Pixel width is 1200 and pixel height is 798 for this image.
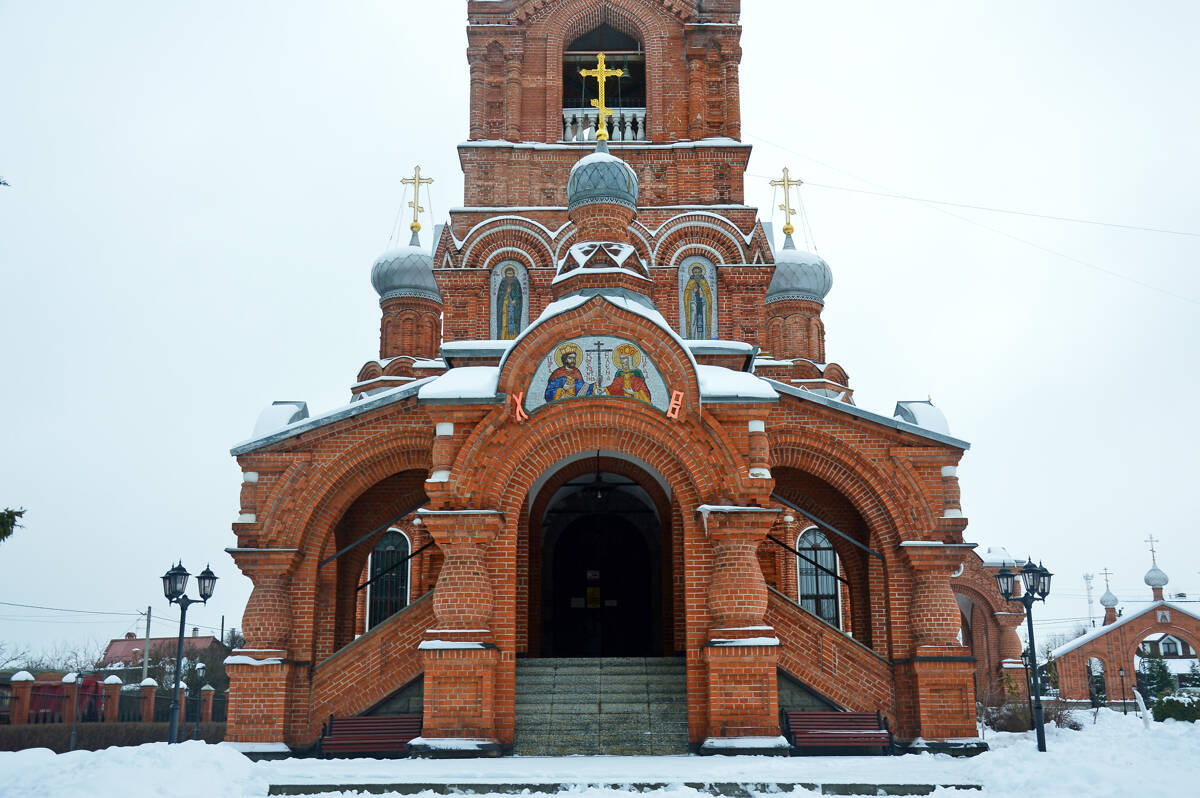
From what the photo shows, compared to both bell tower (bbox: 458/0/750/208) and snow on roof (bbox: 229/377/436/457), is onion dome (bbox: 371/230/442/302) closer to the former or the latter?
bell tower (bbox: 458/0/750/208)

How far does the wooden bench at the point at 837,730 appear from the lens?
37.5ft

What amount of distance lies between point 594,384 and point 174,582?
17.8ft

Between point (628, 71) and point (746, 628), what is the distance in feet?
36.2

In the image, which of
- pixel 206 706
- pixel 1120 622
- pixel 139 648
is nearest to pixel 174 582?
pixel 206 706

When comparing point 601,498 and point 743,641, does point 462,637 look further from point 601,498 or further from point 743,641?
point 601,498

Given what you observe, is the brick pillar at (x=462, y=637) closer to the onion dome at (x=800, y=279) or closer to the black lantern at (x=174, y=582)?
the black lantern at (x=174, y=582)

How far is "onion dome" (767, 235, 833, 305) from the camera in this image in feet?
76.1

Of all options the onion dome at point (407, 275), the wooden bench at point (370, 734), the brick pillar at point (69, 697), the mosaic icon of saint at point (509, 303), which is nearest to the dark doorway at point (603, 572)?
the mosaic icon of saint at point (509, 303)

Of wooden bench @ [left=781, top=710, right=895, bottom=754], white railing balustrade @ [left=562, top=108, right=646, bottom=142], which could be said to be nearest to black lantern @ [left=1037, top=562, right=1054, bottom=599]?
wooden bench @ [left=781, top=710, right=895, bottom=754]

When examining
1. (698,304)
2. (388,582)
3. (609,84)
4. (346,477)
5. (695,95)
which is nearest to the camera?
(346,477)

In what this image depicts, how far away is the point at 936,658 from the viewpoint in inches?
482

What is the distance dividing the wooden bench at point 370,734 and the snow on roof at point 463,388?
3434 mm

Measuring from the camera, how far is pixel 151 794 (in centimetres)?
766

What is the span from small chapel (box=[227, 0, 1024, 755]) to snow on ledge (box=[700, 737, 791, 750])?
28 mm
